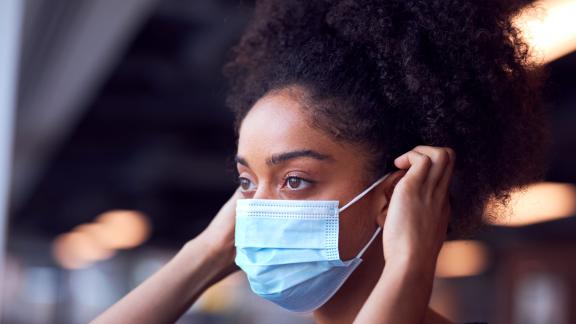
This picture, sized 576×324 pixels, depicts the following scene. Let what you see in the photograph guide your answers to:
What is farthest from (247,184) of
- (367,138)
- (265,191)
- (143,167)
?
(143,167)

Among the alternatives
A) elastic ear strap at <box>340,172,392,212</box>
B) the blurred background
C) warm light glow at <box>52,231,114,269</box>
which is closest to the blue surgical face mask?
elastic ear strap at <box>340,172,392,212</box>

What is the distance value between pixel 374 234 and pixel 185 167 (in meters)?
10.3

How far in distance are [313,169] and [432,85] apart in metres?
0.34

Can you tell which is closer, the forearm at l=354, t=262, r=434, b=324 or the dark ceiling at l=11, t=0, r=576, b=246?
the forearm at l=354, t=262, r=434, b=324

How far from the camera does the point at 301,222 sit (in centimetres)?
199

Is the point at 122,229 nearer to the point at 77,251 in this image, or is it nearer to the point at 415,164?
the point at 77,251

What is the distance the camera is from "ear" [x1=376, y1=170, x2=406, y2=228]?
2.01m

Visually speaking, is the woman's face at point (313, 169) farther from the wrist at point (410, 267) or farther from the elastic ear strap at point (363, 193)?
the wrist at point (410, 267)

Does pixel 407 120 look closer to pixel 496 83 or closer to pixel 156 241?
pixel 496 83

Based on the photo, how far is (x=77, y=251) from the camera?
20500mm

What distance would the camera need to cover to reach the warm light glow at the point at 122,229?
16.1m

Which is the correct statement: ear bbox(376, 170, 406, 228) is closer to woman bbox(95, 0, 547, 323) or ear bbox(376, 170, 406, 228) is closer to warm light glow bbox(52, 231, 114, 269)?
woman bbox(95, 0, 547, 323)

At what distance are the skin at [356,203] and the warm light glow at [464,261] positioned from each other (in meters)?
13.9

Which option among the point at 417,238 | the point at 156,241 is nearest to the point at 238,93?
the point at 417,238
